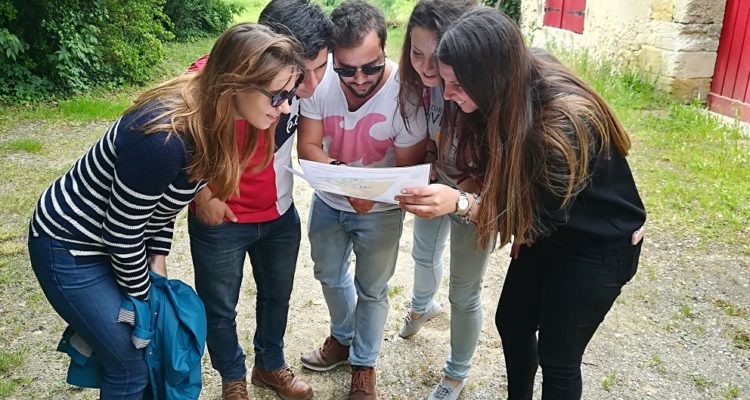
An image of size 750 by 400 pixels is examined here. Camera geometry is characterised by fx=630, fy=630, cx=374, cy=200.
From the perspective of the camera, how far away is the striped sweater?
63.4 inches

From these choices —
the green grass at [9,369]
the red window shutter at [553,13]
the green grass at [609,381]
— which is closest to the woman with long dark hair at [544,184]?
the green grass at [609,381]

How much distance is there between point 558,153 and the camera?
1.66 meters

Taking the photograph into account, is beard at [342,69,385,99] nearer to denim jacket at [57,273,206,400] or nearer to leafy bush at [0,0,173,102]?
Answer: denim jacket at [57,273,206,400]

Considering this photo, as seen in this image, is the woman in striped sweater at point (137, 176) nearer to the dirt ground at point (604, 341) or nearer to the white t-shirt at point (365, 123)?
the white t-shirt at point (365, 123)

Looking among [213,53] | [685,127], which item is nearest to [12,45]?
[213,53]

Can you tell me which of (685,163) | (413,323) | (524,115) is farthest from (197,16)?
(524,115)

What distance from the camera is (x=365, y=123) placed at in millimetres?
2250

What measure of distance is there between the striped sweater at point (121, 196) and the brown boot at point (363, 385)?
3.63ft

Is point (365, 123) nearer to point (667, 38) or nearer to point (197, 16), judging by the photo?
point (667, 38)

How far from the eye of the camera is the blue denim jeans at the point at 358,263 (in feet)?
7.82

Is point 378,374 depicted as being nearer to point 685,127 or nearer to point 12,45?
point 685,127

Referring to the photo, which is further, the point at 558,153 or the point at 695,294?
the point at 695,294

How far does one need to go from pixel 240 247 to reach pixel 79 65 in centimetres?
709

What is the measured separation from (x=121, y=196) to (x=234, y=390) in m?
1.13
